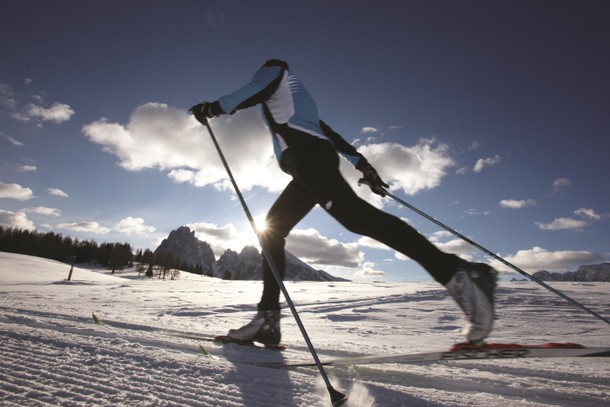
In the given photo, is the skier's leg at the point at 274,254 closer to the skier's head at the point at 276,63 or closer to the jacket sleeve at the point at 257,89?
the jacket sleeve at the point at 257,89

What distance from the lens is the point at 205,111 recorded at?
2477 mm

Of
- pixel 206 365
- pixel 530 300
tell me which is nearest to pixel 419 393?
pixel 206 365

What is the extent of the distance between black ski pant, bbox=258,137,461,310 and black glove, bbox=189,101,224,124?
0.67 meters

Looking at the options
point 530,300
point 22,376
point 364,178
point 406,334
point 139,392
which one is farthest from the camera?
point 530,300

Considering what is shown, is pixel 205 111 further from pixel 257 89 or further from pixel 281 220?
pixel 281 220

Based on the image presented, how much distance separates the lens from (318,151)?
2.03m

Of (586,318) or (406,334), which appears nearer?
(406,334)

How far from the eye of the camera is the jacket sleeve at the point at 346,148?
104 inches

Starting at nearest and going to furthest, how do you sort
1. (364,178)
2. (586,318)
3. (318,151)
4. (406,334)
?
(318,151)
(364,178)
(406,334)
(586,318)

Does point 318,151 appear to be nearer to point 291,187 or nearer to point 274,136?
point 274,136

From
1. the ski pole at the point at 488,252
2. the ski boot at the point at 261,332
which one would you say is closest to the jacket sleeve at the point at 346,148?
the ski pole at the point at 488,252

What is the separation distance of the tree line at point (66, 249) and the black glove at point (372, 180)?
66.2 m

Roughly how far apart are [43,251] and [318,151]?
83.9 meters

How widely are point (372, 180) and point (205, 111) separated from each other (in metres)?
1.42
